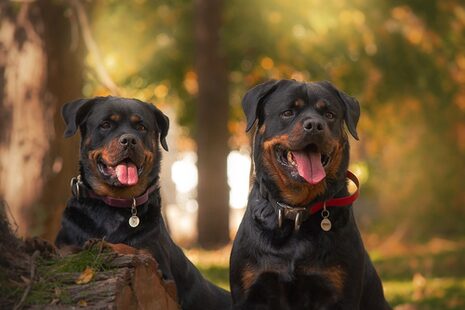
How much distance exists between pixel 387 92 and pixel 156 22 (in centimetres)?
412

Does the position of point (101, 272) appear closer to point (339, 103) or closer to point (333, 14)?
point (339, 103)

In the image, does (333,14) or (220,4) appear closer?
(333,14)

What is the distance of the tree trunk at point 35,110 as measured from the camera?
854cm

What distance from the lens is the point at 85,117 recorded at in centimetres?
588

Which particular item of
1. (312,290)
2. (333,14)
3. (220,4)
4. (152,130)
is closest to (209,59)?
(220,4)

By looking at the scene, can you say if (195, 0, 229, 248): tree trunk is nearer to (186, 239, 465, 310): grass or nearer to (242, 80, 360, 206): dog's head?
(186, 239, 465, 310): grass

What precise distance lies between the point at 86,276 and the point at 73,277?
0.07m

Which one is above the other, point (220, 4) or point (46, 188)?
point (220, 4)

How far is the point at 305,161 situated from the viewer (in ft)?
16.9

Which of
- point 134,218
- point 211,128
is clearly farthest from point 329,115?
point 211,128

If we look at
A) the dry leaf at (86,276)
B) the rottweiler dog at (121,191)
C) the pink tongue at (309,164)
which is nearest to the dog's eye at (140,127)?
the rottweiler dog at (121,191)

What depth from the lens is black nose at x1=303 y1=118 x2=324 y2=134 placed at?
16.3 feet

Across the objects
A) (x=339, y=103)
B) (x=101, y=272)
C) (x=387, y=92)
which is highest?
Result: (x=339, y=103)

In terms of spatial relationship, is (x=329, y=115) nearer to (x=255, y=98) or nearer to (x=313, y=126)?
(x=313, y=126)
